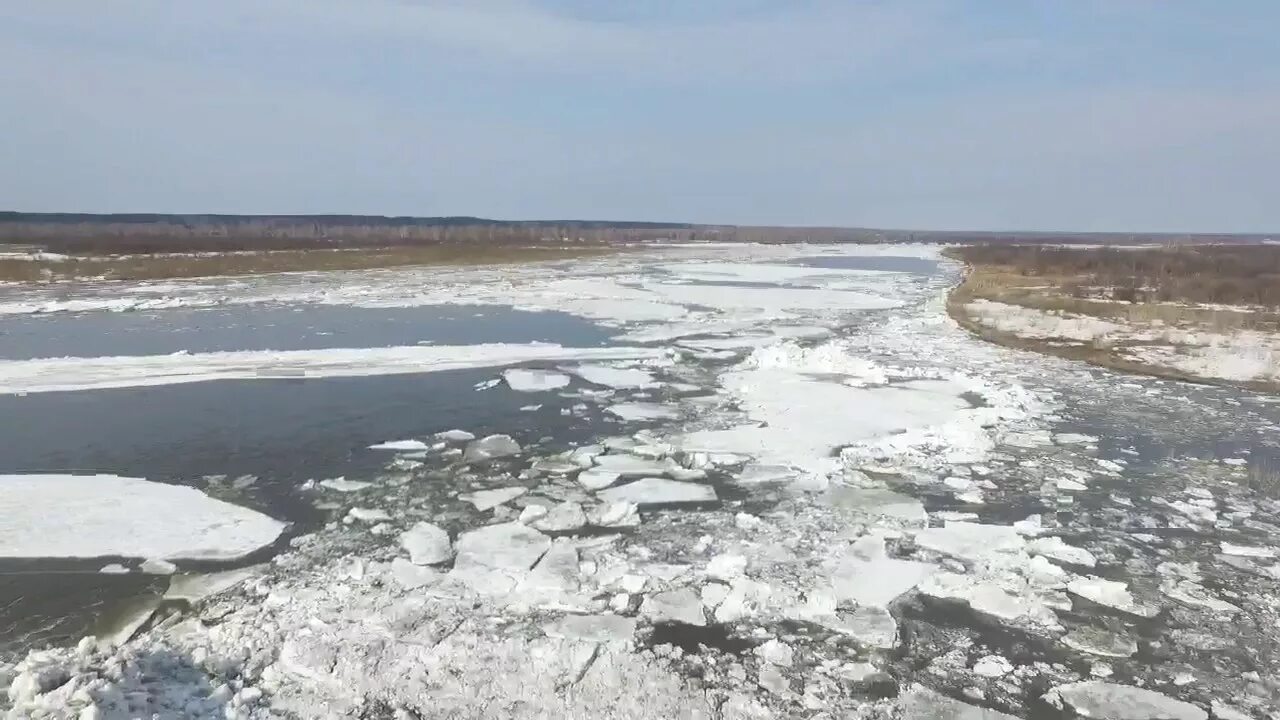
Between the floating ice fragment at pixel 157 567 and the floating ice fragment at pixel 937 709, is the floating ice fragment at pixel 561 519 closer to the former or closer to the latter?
the floating ice fragment at pixel 157 567

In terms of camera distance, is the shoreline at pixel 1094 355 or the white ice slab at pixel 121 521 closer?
the white ice slab at pixel 121 521

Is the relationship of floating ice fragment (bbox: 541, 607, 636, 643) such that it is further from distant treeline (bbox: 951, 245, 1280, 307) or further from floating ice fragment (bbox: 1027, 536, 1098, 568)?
distant treeline (bbox: 951, 245, 1280, 307)

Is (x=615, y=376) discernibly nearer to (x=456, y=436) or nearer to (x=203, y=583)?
(x=456, y=436)

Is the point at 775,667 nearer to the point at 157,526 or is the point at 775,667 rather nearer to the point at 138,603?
the point at 138,603

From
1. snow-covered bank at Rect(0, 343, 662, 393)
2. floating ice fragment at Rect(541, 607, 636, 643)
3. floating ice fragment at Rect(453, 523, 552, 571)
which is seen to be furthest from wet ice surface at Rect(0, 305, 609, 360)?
floating ice fragment at Rect(541, 607, 636, 643)

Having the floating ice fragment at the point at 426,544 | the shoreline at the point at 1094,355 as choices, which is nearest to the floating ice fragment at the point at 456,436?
the floating ice fragment at the point at 426,544

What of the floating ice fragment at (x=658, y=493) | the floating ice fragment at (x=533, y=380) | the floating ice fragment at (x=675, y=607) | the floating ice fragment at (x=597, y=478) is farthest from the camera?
the floating ice fragment at (x=533, y=380)

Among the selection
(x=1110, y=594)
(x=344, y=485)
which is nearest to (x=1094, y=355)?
(x=1110, y=594)
